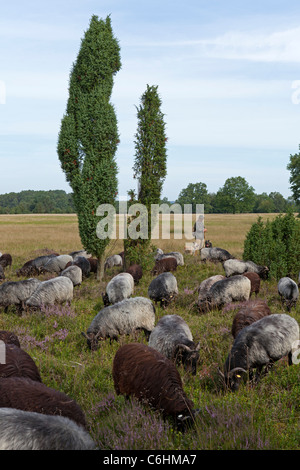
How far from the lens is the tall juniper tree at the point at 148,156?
19.0 m

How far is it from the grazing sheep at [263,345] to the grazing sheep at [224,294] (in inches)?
162

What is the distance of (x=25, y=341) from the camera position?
9172mm

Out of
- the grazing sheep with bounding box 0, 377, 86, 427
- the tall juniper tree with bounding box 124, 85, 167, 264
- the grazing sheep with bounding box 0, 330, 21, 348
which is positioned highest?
the tall juniper tree with bounding box 124, 85, 167, 264

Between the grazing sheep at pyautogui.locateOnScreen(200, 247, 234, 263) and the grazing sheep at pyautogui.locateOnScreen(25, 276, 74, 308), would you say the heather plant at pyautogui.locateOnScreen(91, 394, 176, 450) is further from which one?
the grazing sheep at pyautogui.locateOnScreen(200, 247, 234, 263)

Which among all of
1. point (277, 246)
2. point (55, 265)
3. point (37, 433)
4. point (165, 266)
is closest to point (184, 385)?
point (37, 433)

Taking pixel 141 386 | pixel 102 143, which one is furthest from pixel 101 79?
pixel 141 386

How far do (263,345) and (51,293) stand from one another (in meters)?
7.22

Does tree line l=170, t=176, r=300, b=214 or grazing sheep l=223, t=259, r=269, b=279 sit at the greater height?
tree line l=170, t=176, r=300, b=214

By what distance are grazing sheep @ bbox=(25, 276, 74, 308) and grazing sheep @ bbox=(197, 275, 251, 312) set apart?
4.28 metres

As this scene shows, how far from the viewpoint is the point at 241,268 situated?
1631 cm

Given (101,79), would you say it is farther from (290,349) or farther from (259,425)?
(259,425)

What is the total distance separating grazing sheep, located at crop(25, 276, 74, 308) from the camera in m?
12.1

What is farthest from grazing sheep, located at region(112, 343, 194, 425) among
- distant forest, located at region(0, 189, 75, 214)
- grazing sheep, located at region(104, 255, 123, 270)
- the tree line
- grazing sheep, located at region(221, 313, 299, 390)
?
the tree line

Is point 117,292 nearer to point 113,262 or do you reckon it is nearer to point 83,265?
point 83,265
